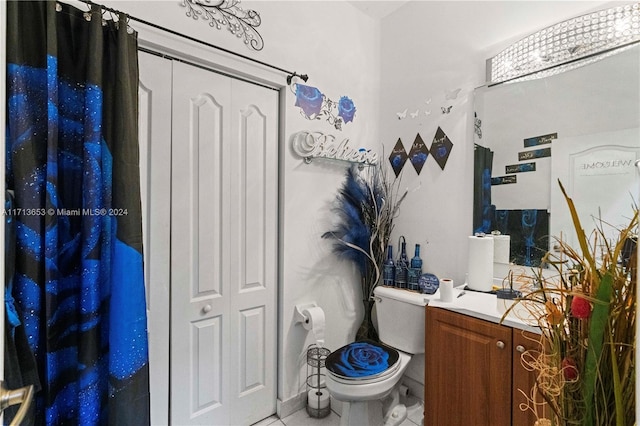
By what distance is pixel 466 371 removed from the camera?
4.49 ft

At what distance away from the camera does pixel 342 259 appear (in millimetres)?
2129

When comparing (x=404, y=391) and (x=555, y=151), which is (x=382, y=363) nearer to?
(x=404, y=391)

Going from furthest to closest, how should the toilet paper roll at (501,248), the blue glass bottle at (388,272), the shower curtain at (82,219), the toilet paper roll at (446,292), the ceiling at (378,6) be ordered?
the ceiling at (378,6) < the blue glass bottle at (388,272) < the toilet paper roll at (501,248) < the toilet paper roll at (446,292) < the shower curtain at (82,219)

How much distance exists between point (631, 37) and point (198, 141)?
1.94 m

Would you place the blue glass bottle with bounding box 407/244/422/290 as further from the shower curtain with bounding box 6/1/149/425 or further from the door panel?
the shower curtain with bounding box 6/1/149/425

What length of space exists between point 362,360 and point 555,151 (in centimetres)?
139

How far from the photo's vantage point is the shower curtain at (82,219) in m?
1.00

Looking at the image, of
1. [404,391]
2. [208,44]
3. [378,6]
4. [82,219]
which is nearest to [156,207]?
[82,219]

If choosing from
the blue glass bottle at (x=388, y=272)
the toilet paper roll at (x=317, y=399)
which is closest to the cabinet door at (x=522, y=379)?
the blue glass bottle at (x=388, y=272)

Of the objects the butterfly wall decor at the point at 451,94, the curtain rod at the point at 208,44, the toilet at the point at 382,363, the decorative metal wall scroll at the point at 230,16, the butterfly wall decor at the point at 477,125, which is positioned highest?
the decorative metal wall scroll at the point at 230,16

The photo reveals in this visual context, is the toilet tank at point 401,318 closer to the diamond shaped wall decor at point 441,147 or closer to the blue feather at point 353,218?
the blue feather at point 353,218

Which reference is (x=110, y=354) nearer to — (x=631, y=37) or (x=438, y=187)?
(x=438, y=187)

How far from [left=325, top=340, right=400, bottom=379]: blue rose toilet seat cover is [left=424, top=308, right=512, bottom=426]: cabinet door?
210 mm

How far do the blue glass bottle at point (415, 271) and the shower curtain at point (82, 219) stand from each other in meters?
1.39
